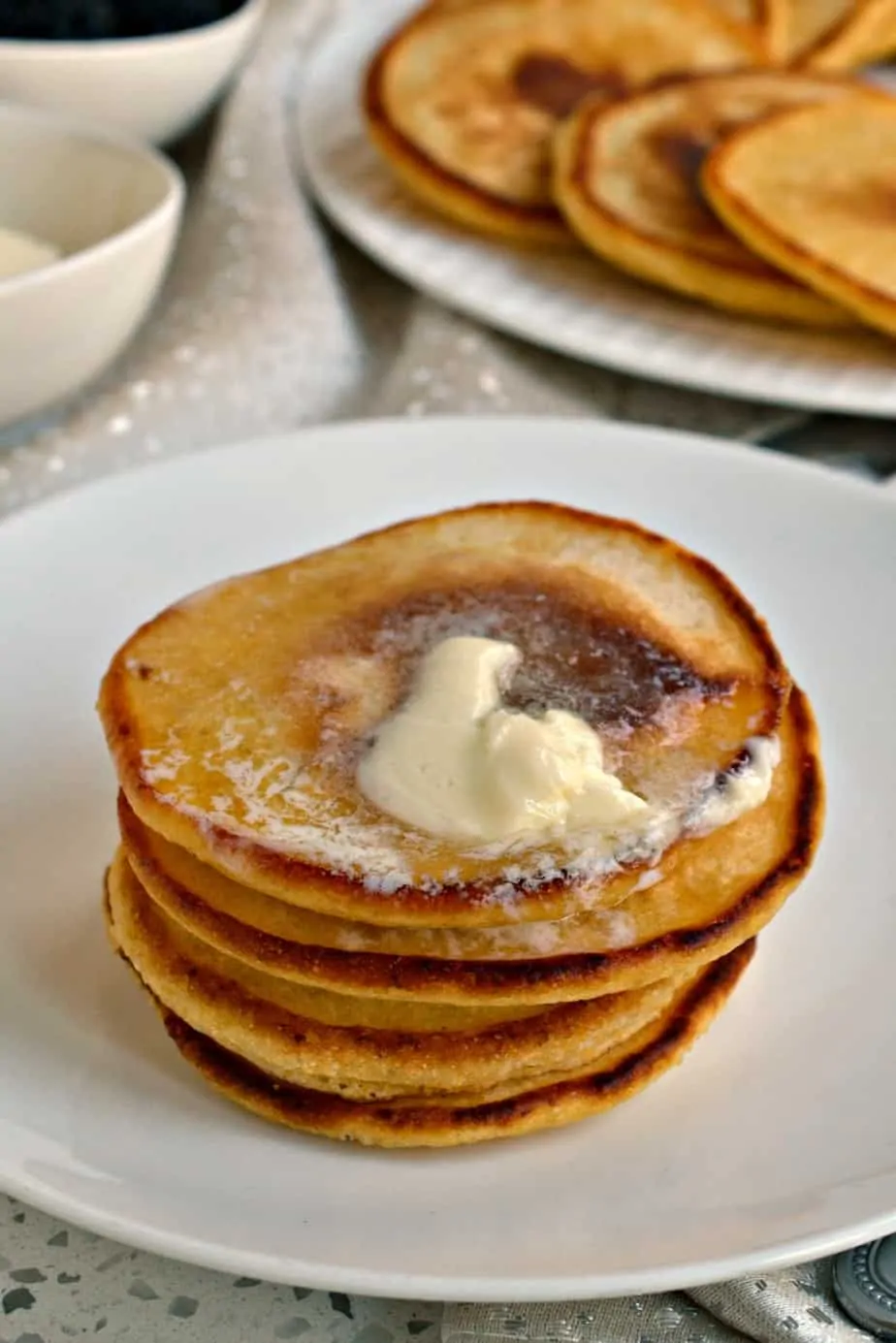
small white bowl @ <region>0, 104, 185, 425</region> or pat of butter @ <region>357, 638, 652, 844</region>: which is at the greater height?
pat of butter @ <region>357, 638, 652, 844</region>

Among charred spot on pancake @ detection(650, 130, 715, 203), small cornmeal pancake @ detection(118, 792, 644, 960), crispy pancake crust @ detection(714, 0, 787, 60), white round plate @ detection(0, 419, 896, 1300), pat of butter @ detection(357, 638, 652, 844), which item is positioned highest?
pat of butter @ detection(357, 638, 652, 844)

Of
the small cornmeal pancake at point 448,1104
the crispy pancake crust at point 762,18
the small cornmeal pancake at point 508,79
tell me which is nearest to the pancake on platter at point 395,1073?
the small cornmeal pancake at point 448,1104

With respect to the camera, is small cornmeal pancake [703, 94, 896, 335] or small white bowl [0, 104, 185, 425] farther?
small cornmeal pancake [703, 94, 896, 335]

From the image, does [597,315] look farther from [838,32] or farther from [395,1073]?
[395,1073]

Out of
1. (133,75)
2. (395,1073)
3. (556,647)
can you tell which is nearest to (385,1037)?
(395,1073)

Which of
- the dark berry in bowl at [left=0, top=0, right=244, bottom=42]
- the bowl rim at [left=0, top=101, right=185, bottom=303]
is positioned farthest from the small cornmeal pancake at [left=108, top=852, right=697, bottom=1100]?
the dark berry in bowl at [left=0, top=0, right=244, bottom=42]

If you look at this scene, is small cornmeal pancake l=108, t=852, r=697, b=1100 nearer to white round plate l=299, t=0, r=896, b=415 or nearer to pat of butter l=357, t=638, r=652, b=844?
pat of butter l=357, t=638, r=652, b=844
